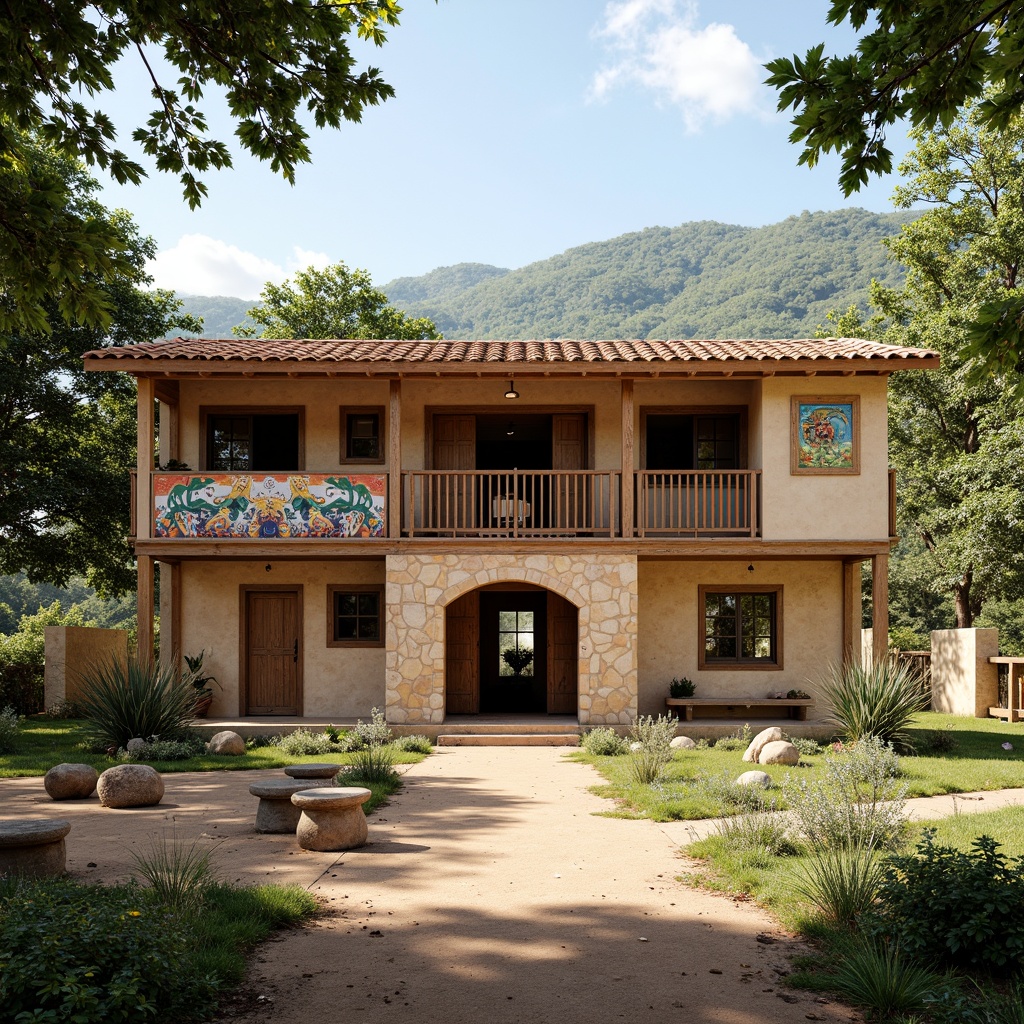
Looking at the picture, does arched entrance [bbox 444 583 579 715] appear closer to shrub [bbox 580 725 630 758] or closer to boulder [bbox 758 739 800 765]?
shrub [bbox 580 725 630 758]

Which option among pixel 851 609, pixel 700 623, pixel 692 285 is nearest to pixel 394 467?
pixel 700 623

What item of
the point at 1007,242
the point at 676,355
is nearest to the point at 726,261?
the point at 1007,242

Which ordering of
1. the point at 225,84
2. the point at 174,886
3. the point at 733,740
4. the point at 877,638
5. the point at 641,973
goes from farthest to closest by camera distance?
the point at 877,638 < the point at 733,740 < the point at 225,84 < the point at 174,886 < the point at 641,973

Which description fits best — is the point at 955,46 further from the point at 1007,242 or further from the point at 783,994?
the point at 1007,242

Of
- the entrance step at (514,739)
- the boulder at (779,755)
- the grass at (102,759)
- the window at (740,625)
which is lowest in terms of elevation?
the entrance step at (514,739)

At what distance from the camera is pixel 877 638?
16.6 metres

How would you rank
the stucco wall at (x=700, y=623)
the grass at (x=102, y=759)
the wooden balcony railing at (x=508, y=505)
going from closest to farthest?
the grass at (x=102, y=759)
the wooden balcony railing at (x=508, y=505)
the stucco wall at (x=700, y=623)

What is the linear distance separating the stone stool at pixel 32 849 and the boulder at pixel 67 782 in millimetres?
3813

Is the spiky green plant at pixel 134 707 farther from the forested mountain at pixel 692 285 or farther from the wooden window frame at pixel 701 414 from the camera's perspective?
the forested mountain at pixel 692 285

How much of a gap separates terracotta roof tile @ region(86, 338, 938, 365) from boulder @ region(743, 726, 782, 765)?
19.0ft

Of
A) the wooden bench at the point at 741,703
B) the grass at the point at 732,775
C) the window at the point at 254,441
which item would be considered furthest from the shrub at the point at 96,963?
the window at the point at 254,441

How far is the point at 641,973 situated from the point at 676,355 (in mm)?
12149

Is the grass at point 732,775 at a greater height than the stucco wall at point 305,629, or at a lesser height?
lesser

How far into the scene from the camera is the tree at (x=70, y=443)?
21.0 m
